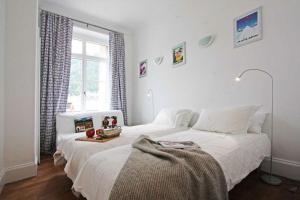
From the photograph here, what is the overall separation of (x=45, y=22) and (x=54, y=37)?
276 mm

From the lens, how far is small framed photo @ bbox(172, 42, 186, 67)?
3.05m

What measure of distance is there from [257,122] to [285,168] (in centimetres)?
61

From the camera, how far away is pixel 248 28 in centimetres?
224

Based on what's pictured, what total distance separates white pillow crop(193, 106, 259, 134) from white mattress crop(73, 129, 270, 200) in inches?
5.3

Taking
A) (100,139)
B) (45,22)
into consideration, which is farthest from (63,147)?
(45,22)

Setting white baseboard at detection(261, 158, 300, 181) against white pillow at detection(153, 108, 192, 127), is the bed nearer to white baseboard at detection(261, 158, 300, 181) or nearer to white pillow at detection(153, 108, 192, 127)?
white pillow at detection(153, 108, 192, 127)

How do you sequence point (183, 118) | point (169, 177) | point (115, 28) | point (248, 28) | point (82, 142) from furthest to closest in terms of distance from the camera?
1. point (115, 28)
2. point (183, 118)
3. point (248, 28)
4. point (82, 142)
5. point (169, 177)

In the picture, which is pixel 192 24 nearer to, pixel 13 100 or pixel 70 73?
pixel 70 73

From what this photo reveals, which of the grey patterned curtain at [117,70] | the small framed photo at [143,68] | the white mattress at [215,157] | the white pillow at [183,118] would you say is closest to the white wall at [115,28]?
the grey patterned curtain at [117,70]

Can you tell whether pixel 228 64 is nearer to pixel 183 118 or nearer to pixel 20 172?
pixel 183 118

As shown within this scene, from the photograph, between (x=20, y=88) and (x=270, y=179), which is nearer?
(x=270, y=179)

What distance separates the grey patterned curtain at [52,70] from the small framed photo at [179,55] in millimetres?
2077

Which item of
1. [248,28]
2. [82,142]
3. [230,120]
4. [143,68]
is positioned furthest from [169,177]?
[143,68]

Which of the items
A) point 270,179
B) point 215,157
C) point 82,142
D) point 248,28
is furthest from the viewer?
point 248,28
